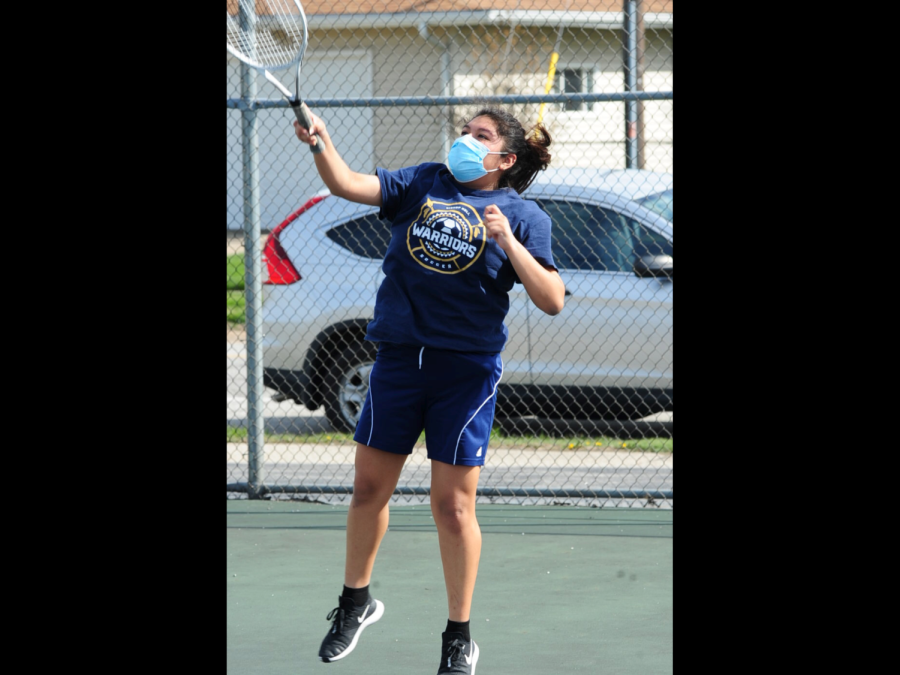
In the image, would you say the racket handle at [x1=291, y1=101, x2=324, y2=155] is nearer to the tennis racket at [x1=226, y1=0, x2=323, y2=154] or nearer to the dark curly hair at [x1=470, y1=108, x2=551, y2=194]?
the tennis racket at [x1=226, y1=0, x2=323, y2=154]

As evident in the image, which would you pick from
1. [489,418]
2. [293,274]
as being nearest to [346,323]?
[293,274]

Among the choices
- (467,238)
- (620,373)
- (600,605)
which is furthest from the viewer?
(620,373)

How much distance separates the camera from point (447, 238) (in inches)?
136

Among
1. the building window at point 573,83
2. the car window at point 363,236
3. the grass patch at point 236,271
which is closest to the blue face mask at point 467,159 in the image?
the car window at point 363,236

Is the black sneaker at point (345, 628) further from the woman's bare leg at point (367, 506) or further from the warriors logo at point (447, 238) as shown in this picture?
the warriors logo at point (447, 238)

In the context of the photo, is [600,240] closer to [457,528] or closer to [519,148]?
[519,148]

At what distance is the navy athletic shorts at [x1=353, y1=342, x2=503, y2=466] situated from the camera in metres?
3.47

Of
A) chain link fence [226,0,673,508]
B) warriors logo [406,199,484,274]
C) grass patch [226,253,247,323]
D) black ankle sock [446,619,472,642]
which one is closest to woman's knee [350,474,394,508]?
black ankle sock [446,619,472,642]

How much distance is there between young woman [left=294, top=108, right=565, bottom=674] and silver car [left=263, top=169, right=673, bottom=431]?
325 centimetres

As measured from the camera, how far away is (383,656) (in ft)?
12.5
